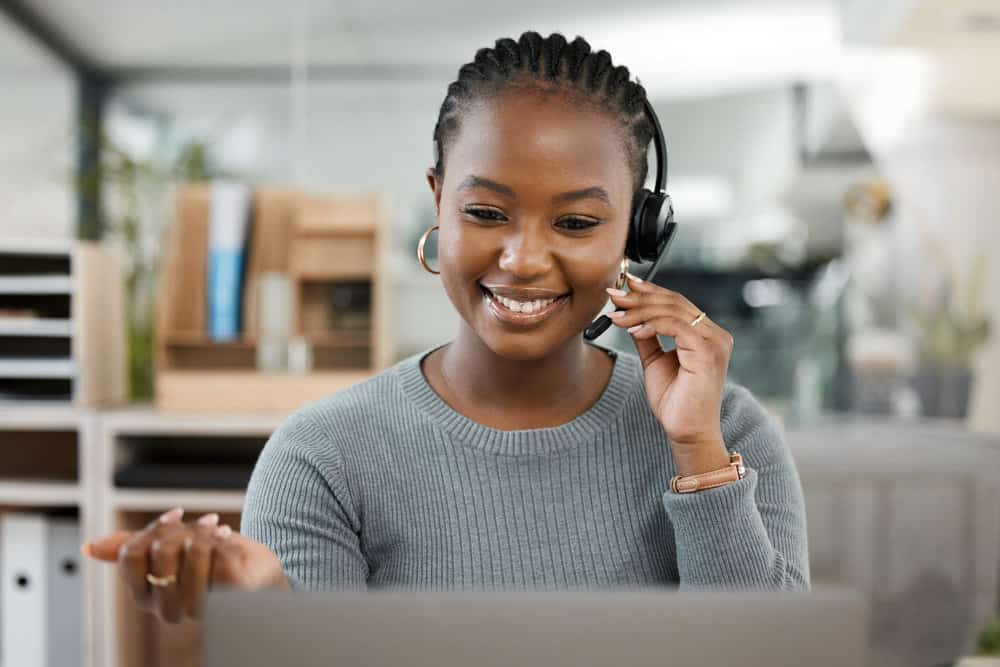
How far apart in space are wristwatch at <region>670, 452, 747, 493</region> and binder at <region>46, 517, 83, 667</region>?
1638 mm

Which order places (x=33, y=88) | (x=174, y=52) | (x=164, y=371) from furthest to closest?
(x=174, y=52) → (x=33, y=88) → (x=164, y=371)

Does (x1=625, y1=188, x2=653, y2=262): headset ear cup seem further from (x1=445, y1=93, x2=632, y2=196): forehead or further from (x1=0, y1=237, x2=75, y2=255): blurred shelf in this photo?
(x1=0, y1=237, x2=75, y2=255): blurred shelf

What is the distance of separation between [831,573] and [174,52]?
415 centimetres

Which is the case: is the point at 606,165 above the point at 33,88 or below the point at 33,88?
below

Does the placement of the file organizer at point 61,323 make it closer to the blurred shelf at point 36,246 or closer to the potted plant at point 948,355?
the blurred shelf at point 36,246

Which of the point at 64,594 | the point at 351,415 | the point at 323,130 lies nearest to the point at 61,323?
the point at 64,594

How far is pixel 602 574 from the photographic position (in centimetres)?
82

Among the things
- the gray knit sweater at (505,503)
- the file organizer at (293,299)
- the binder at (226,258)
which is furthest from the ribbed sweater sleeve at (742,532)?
the binder at (226,258)

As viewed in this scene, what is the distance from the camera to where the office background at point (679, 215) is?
1.77 m

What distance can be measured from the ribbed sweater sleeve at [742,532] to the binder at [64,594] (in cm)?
163

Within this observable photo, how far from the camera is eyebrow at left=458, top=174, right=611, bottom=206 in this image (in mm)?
765

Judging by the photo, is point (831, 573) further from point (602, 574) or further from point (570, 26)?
point (570, 26)

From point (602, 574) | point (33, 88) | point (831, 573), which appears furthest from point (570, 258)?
point (33, 88)

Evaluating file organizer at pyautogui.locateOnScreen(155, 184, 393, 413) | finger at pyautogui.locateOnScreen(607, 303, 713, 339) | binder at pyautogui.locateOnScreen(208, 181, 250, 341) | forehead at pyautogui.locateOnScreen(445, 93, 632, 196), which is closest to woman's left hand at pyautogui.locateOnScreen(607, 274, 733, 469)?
finger at pyautogui.locateOnScreen(607, 303, 713, 339)
